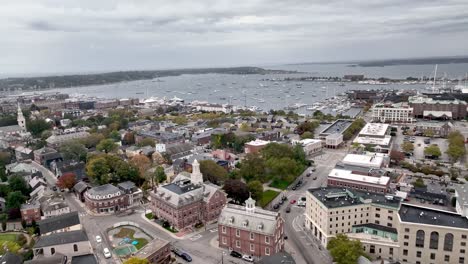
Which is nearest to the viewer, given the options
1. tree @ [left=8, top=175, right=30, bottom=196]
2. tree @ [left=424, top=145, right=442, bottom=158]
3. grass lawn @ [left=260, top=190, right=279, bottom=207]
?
grass lawn @ [left=260, top=190, right=279, bottom=207]

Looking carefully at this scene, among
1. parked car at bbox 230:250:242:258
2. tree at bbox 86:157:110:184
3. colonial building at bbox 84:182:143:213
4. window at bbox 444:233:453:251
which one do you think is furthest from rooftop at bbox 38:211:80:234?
window at bbox 444:233:453:251

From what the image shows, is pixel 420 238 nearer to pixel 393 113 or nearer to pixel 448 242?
pixel 448 242

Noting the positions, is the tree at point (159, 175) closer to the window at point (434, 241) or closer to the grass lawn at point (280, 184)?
the grass lawn at point (280, 184)

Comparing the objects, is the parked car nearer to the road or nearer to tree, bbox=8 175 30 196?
the road

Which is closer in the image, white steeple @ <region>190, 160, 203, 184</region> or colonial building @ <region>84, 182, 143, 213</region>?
white steeple @ <region>190, 160, 203, 184</region>

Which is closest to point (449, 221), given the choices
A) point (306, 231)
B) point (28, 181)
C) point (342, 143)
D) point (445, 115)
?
point (306, 231)

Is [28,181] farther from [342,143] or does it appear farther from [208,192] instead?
[342,143]

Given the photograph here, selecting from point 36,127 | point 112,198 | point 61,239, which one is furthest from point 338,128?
point 36,127

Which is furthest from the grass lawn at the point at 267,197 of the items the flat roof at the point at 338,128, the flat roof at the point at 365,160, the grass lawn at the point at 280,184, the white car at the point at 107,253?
the flat roof at the point at 338,128
